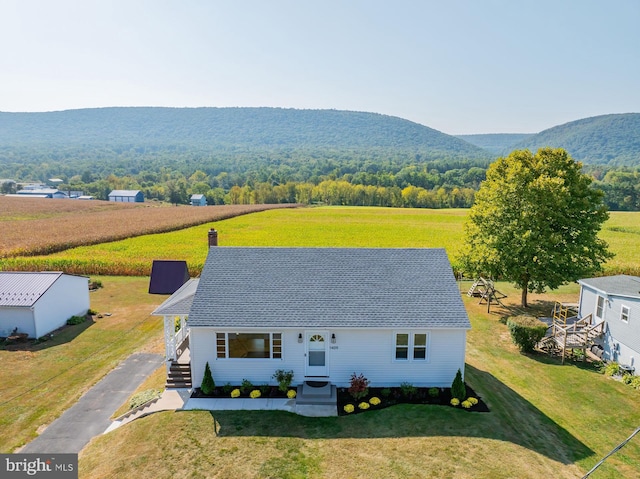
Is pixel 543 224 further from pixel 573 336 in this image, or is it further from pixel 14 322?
pixel 14 322

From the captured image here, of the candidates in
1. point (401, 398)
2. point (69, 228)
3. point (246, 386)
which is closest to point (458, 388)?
point (401, 398)

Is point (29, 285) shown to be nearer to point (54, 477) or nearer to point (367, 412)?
point (54, 477)

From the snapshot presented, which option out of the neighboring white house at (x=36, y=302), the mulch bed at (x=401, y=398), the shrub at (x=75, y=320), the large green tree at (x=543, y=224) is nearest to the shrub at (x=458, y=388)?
the mulch bed at (x=401, y=398)

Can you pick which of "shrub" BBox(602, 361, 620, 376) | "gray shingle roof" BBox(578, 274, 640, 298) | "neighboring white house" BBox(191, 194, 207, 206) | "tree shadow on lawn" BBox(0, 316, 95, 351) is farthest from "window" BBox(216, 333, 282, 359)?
"neighboring white house" BBox(191, 194, 207, 206)

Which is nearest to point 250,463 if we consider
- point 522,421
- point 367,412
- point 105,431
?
point 367,412

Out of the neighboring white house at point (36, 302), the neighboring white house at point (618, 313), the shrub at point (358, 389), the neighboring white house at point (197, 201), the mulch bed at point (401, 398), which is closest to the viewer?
the mulch bed at point (401, 398)

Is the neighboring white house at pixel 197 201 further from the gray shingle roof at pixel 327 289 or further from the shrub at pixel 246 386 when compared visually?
the shrub at pixel 246 386
